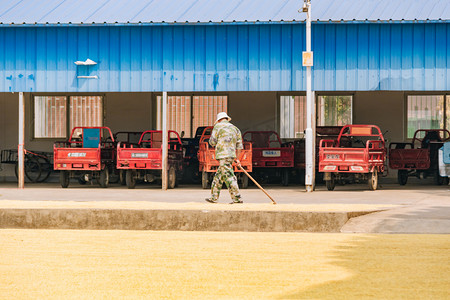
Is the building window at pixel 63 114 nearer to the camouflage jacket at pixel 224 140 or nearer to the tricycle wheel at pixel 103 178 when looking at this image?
the tricycle wheel at pixel 103 178

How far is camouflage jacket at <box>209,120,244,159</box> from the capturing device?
14992mm

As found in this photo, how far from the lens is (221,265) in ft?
29.8

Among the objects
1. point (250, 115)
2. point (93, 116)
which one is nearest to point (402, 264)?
point (250, 115)

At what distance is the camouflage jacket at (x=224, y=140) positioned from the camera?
15.0 metres

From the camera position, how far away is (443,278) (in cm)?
830

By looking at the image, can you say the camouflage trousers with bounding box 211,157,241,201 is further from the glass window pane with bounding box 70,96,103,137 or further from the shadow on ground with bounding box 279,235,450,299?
the glass window pane with bounding box 70,96,103,137

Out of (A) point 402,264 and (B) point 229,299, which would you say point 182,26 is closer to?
(A) point 402,264

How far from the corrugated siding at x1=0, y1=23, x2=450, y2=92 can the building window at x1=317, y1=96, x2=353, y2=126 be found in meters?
5.76

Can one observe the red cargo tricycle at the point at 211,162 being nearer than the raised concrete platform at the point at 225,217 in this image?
No

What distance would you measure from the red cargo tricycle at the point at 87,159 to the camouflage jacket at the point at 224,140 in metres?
6.44

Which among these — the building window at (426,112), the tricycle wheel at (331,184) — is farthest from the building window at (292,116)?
the tricycle wheel at (331,184)

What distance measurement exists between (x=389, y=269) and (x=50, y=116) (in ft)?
65.3

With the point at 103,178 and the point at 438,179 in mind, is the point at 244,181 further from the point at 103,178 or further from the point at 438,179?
the point at 438,179

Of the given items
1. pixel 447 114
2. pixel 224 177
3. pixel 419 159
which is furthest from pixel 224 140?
pixel 447 114
